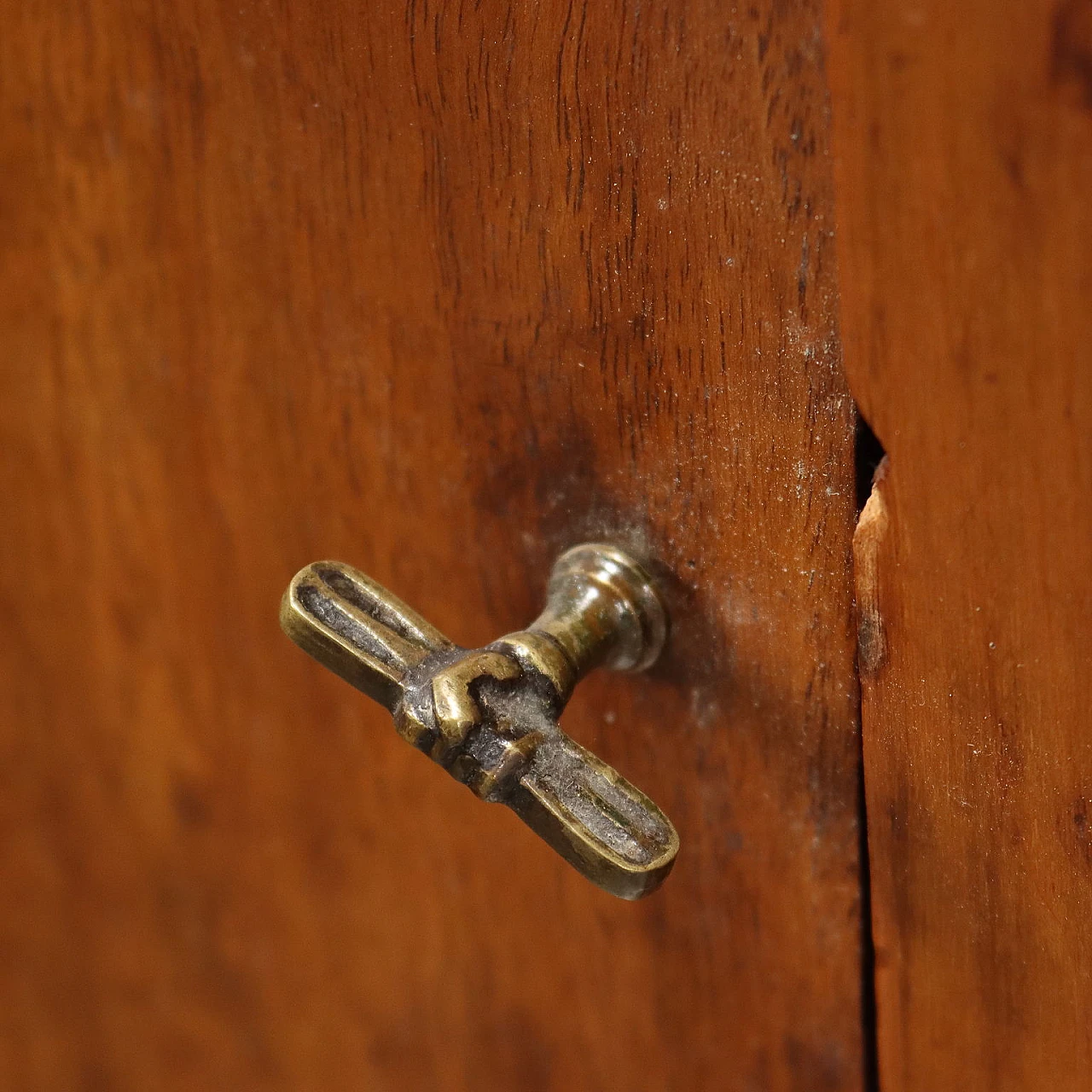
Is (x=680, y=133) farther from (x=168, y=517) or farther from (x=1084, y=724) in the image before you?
(x=168, y=517)

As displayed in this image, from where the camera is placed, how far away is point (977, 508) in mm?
313

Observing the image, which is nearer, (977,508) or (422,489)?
(977,508)

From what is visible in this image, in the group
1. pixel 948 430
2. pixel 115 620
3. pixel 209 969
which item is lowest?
pixel 209 969

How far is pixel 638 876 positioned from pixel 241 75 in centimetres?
28

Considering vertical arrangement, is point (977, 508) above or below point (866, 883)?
above

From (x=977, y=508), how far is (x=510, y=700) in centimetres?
13

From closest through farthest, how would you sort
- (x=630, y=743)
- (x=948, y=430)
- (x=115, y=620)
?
(x=948, y=430) < (x=630, y=743) < (x=115, y=620)

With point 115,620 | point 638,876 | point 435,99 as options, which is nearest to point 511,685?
point 638,876

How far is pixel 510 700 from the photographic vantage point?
0.35 meters

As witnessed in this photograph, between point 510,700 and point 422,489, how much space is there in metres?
0.11

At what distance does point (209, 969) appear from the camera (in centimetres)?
64

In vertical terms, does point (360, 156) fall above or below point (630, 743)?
above

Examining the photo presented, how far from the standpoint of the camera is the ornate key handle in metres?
0.33

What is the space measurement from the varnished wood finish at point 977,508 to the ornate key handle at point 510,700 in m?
0.08
